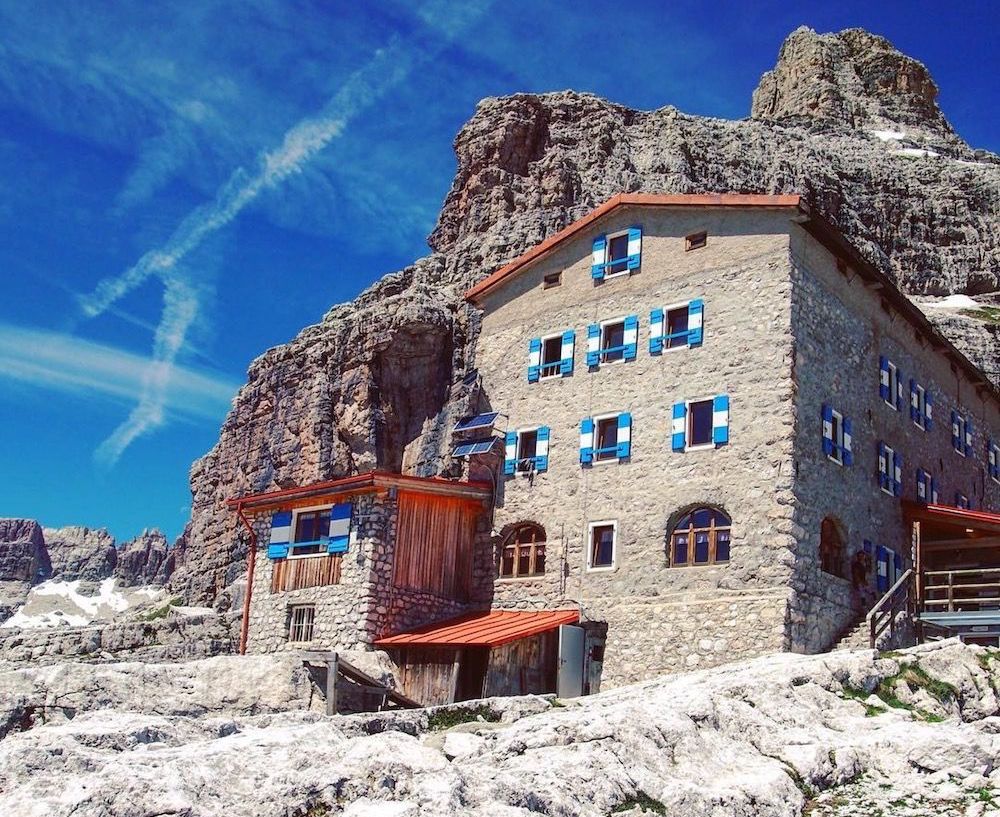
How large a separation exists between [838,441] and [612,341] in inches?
270

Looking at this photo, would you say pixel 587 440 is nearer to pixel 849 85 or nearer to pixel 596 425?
pixel 596 425


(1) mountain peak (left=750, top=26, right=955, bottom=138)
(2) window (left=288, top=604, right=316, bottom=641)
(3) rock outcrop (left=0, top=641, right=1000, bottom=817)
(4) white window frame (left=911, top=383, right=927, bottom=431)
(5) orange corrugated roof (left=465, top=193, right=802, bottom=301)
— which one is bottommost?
(3) rock outcrop (left=0, top=641, right=1000, bottom=817)

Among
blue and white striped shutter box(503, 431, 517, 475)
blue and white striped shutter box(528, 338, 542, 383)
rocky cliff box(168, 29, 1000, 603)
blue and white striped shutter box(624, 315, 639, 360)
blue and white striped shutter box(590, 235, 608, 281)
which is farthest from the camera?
rocky cliff box(168, 29, 1000, 603)

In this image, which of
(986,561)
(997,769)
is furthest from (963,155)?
(997,769)

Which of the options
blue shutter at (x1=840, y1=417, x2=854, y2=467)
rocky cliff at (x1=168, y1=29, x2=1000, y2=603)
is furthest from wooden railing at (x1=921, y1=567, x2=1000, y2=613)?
rocky cliff at (x1=168, y1=29, x2=1000, y2=603)

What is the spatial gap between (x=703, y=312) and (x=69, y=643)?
25187mm

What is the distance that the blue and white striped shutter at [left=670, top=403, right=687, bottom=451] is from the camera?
91.4 feet

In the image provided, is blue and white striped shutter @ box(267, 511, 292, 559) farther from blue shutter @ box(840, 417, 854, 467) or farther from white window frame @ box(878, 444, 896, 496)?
white window frame @ box(878, 444, 896, 496)

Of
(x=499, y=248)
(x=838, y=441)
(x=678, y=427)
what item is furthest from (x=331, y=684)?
(x=499, y=248)

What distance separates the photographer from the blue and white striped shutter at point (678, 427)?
27844mm

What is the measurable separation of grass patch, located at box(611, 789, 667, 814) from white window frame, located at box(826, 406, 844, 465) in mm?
17495

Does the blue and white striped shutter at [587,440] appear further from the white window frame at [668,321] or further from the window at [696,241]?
the window at [696,241]

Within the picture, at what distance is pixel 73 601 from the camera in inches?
6457

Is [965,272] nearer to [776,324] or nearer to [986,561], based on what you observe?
[986,561]
